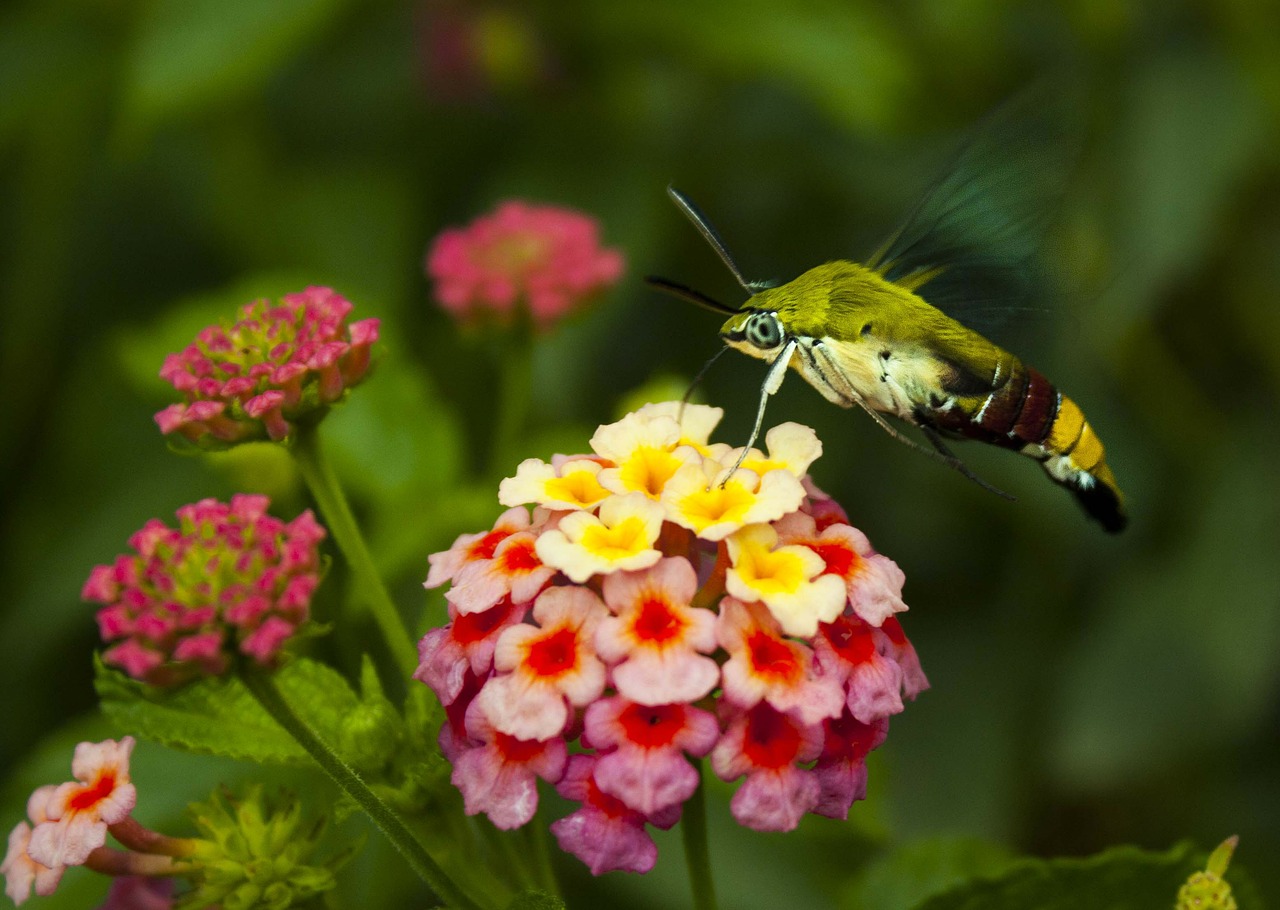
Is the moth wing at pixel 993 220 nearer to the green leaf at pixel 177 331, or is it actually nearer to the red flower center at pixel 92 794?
the green leaf at pixel 177 331

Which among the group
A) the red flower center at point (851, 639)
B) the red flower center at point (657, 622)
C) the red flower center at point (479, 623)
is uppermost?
the red flower center at point (657, 622)

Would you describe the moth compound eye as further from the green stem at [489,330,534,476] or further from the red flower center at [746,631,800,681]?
the green stem at [489,330,534,476]

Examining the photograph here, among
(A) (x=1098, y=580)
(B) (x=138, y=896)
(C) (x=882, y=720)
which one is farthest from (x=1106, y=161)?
(B) (x=138, y=896)

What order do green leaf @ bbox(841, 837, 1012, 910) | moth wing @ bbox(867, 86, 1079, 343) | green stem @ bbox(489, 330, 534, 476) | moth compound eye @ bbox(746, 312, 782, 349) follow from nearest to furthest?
moth compound eye @ bbox(746, 312, 782, 349)
green leaf @ bbox(841, 837, 1012, 910)
moth wing @ bbox(867, 86, 1079, 343)
green stem @ bbox(489, 330, 534, 476)

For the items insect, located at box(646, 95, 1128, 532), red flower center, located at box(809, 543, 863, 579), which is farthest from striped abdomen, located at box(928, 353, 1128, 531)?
red flower center, located at box(809, 543, 863, 579)

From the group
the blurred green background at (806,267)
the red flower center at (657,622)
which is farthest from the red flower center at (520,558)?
the blurred green background at (806,267)
